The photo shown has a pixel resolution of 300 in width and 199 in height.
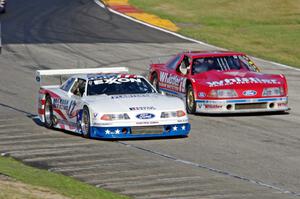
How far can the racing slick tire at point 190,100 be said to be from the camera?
68.6 ft

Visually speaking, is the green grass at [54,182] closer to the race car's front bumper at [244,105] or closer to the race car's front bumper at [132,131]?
the race car's front bumper at [132,131]

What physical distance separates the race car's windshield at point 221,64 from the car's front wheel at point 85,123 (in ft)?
14.5

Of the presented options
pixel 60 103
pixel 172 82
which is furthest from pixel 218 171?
pixel 172 82

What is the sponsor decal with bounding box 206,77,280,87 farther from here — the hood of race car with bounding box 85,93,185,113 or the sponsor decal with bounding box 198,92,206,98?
the hood of race car with bounding box 85,93,185,113

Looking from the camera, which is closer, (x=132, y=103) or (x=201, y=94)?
(x=132, y=103)

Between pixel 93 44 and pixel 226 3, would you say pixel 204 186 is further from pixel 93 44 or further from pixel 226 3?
pixel 226 3

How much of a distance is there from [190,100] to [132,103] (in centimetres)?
374

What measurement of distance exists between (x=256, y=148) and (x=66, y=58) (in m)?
16.1

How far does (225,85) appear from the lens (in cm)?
2045

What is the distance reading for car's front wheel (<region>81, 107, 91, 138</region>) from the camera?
17594mm

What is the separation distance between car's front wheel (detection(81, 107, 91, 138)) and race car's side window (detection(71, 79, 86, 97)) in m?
0.83

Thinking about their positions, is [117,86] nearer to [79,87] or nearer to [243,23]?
[79,87]

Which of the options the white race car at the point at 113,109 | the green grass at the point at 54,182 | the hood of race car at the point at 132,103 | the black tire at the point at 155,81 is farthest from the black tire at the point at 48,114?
the black tire at the point at 155,81

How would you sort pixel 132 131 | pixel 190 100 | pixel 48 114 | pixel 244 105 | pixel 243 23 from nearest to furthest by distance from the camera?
pixel 132 131 → pixel 48 114 → pixel 244 105 → pixel 190 100 → pixel 243 23
